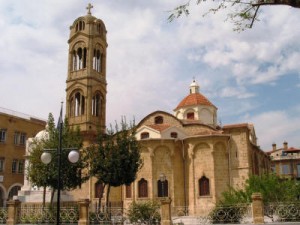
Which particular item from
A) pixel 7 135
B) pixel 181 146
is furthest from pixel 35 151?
pixel 7 135

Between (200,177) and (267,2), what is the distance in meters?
23.7

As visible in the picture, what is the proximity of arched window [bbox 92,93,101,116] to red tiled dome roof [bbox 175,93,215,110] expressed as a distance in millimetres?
8591

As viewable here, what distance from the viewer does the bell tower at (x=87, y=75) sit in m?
36.7

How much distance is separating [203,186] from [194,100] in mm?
11692

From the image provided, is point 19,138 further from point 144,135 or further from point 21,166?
point 144,135

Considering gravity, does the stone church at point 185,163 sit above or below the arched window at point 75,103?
below

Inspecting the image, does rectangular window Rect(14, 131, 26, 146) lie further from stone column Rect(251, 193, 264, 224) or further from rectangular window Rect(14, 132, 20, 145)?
stone column Rect(251, 193, 264, 224)

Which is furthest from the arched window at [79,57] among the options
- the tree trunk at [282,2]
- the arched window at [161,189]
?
the tree trunk at [282,2]

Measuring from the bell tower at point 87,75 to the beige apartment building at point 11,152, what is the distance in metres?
6.64

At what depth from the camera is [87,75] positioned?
37.0 meters

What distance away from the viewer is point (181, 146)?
31.3 meters

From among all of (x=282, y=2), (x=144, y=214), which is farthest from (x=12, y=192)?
(x=282, y=2)

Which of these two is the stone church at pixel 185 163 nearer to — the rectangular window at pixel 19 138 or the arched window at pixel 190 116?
the arched window at pixel 190 116

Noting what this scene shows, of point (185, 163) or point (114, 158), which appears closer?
point (114, 158)
